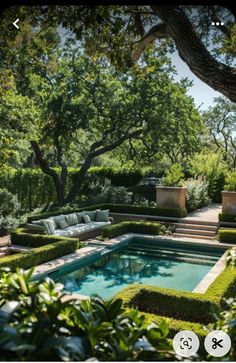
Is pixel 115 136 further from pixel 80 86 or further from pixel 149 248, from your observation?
pixel 149 248

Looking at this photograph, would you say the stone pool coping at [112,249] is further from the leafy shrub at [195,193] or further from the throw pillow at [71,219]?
the leafy shrub at [195,193]

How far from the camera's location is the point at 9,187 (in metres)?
18.7

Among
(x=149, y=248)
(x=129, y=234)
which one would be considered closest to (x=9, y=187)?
(x=129, y=234)

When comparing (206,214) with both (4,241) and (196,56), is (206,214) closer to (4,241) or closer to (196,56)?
(4,241)

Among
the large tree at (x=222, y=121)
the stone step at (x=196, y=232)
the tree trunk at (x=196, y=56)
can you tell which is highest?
the large tree at (x=222, y=121)

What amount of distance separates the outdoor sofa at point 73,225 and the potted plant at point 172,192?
2.50 meters

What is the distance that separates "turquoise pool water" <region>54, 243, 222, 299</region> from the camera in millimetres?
9008

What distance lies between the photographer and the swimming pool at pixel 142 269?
906 cm

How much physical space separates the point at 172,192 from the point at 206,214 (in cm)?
207

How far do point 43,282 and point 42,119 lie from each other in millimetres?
15646

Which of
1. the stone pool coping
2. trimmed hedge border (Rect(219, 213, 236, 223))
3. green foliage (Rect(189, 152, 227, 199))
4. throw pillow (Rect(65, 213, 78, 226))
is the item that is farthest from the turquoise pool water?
green foliage (Rect(189, 152, 227, 199))

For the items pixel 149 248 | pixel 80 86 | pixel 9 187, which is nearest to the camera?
pixel 149 248

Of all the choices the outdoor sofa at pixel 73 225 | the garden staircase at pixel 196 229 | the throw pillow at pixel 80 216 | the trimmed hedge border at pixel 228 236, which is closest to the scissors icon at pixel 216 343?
the outdoor sofa at pixel 73 225

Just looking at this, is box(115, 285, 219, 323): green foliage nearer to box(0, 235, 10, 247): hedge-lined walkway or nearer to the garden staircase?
box(0, 235, 10, 247): hedge-lined walkway
